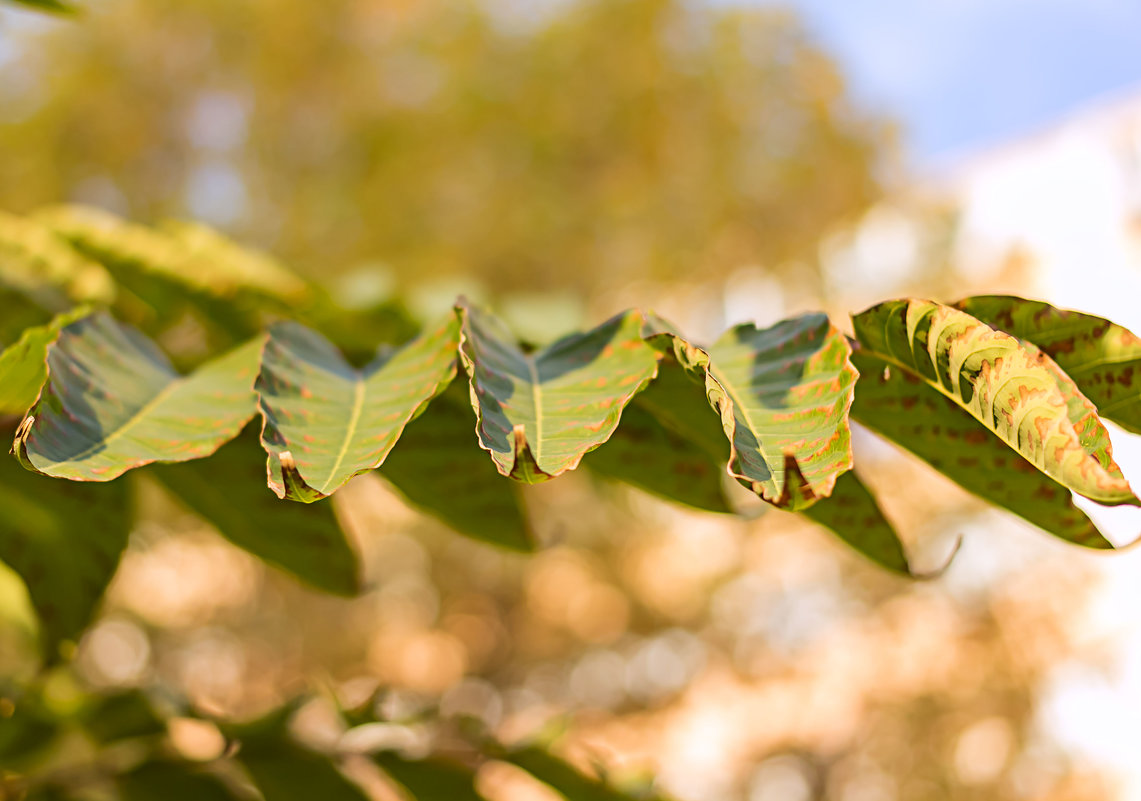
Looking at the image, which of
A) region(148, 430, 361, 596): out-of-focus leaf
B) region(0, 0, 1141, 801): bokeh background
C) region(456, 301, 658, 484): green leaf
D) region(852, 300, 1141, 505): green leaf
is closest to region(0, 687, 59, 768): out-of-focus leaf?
region(148, 430, 361, 596): out-of-focus leaf

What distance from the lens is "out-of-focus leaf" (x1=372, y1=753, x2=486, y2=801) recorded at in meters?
0.41

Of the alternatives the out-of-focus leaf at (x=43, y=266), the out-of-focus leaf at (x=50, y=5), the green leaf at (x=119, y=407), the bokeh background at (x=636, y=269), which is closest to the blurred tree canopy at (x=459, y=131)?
the bokeh background at (x=636, y=269)

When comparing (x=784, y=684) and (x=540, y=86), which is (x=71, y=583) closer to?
(x=784, y=684)

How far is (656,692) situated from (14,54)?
5.45m

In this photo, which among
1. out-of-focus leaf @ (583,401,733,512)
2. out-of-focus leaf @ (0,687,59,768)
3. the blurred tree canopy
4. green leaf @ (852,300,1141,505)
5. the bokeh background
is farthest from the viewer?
the blurred tree canopy

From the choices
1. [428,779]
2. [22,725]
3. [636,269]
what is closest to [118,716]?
[22,725]

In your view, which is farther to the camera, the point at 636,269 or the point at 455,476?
the point at 636,269

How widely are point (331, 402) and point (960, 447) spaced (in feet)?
0.55

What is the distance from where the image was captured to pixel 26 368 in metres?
0.25

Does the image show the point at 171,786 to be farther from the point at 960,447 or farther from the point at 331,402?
the point at 960,447

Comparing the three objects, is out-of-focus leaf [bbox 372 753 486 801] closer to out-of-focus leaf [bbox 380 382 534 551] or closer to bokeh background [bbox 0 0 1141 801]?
out-of-focus leaf [bbox 380 382 534 551]

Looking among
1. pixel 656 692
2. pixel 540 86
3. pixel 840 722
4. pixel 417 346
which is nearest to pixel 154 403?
Answer: pixel 417 346

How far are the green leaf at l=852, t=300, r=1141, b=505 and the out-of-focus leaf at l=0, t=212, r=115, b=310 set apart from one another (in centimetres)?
38

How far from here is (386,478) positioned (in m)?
0.33
